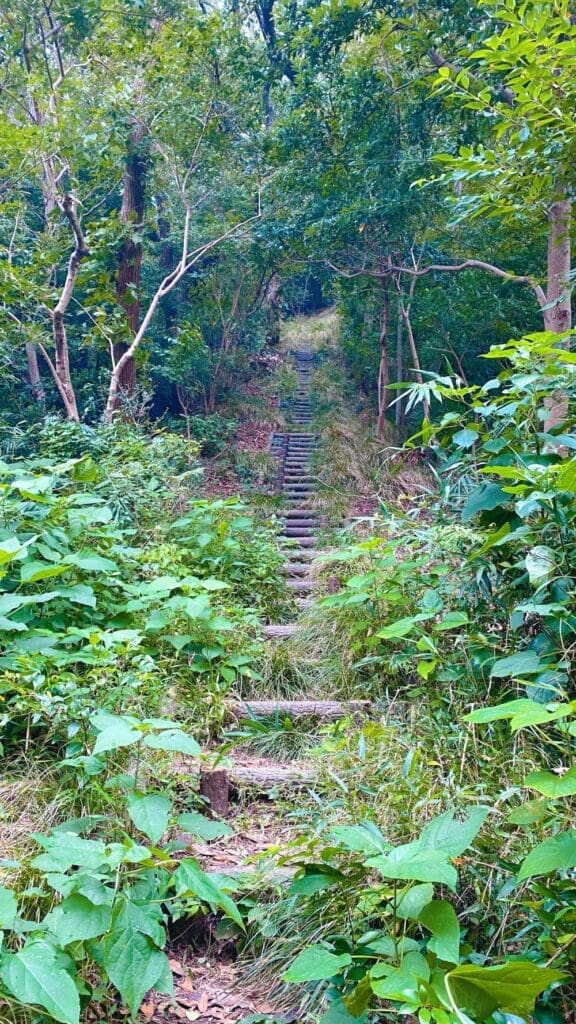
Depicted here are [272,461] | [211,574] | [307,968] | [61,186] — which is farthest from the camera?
[272,461]

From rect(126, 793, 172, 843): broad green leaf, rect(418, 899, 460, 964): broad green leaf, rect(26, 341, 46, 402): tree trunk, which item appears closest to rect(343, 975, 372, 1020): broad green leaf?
rect(418, 899, 460, 964): broad green leaf

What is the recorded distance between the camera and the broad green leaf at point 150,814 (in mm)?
1332

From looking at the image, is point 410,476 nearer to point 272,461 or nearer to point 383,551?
point 272,461

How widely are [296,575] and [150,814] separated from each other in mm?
3365

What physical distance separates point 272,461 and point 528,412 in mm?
5076

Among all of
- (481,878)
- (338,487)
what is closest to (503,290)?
(338,487)

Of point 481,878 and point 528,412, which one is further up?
point 528,412

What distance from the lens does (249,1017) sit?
141cm

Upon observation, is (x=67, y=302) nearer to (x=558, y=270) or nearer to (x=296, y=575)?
(x=296, y=575)

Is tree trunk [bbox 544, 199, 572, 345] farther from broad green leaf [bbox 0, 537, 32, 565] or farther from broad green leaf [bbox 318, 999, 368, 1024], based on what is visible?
broad green leaf [bbox 318, 999, 368, 1024]

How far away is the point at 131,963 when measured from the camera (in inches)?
46.7

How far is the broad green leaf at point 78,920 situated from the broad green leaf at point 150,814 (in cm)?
17

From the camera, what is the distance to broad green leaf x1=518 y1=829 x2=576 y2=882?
1.05 m

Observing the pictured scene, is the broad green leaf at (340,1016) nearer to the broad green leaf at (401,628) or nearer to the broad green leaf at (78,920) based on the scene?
→ the broad green leaf at (78,920)
